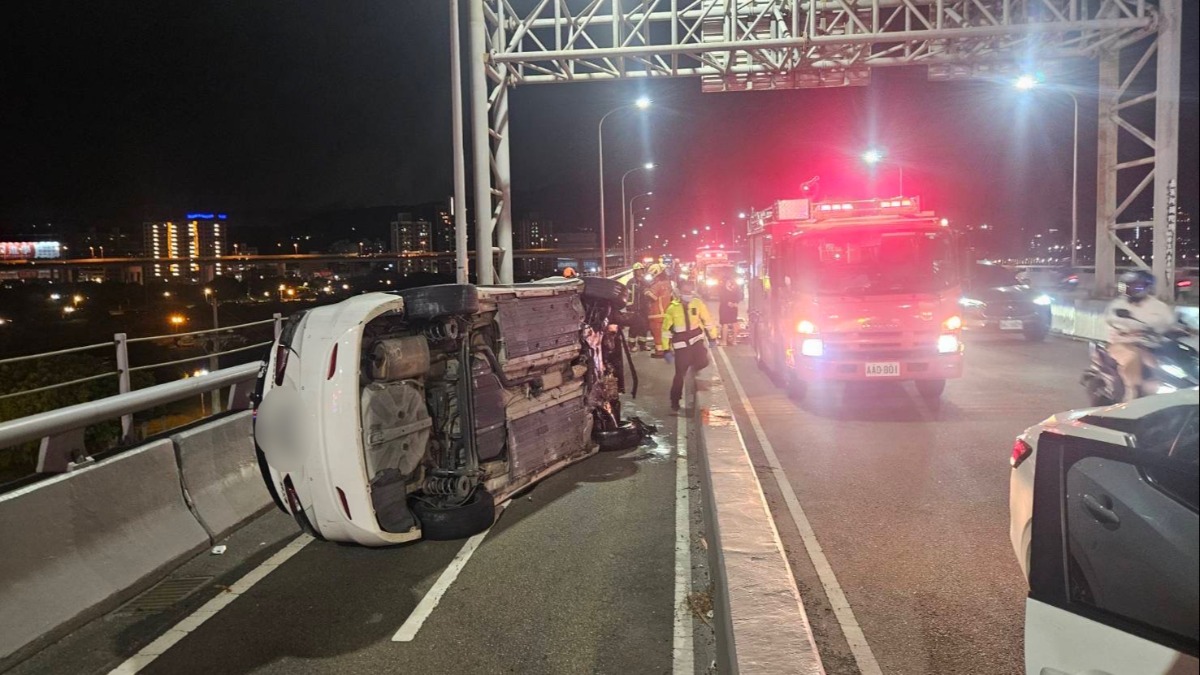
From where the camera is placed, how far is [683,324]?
10906 millimetres

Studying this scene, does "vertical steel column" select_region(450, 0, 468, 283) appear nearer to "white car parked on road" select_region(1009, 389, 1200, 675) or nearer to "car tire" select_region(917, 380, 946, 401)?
"car tire" select_region(917, 380, 946, 401)

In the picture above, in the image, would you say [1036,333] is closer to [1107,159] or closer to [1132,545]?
[1107,159]

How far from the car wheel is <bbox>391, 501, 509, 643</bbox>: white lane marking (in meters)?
16.0

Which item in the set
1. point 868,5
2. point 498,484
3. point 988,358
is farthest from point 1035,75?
point 498,484

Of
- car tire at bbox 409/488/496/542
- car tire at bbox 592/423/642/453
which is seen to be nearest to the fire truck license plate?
car tire at bbox 592/423/642/453

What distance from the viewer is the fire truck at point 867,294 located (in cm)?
1039

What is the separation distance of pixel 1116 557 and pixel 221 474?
5.77 meters

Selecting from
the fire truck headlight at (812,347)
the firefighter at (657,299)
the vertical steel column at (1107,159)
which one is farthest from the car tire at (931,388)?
the vertical steel column at (1107,159)

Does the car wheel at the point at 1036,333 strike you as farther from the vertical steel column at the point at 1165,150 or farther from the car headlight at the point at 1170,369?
the car headlight at the point at 1170,369

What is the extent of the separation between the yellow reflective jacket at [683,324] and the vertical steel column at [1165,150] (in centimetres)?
974

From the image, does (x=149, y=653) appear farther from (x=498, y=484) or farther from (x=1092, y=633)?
(x=1092, y=633)

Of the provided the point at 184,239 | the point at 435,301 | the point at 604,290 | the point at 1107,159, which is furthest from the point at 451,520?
the point at 184,239

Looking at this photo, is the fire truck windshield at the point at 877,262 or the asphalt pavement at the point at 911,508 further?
the fire truck windshield at the point at 877,262

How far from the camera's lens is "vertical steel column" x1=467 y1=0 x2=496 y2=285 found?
13438 mm
